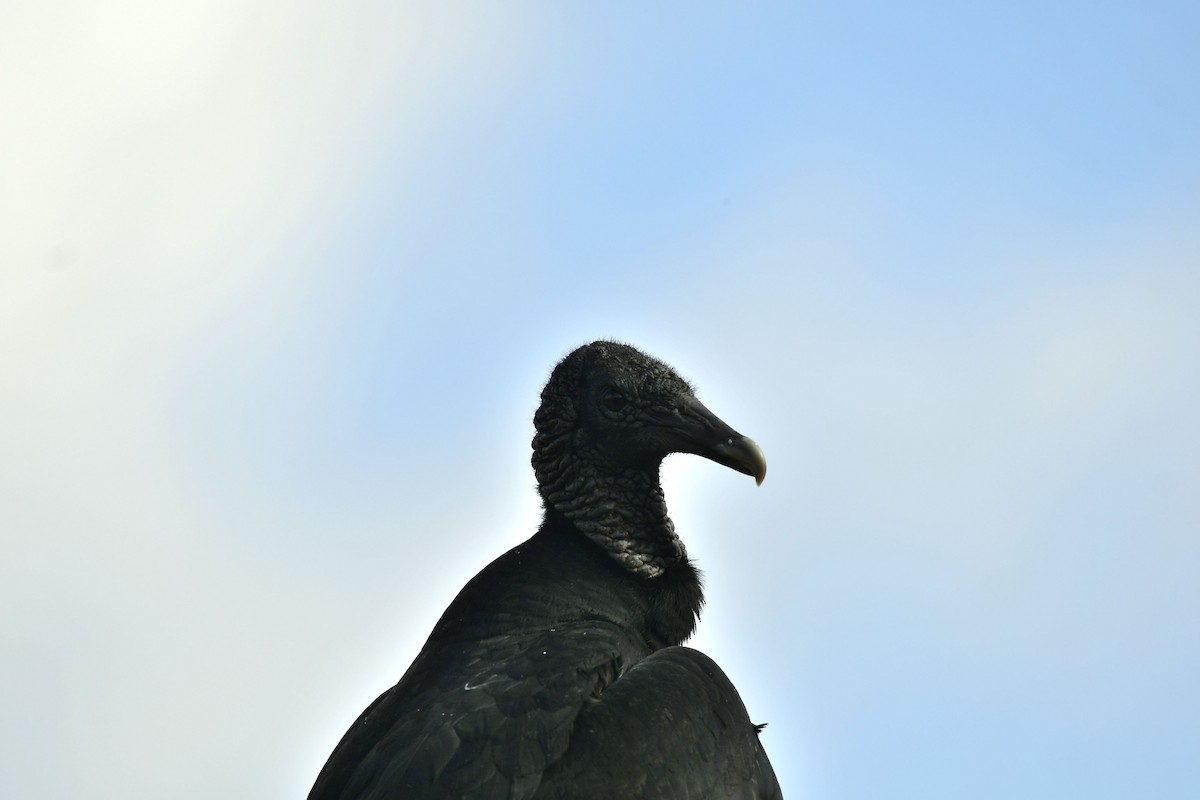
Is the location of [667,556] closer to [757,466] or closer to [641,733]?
[757,466]

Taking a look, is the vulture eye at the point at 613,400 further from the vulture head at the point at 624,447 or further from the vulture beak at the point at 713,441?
the vulture beak at the point at 713,441

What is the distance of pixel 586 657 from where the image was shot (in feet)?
16.2

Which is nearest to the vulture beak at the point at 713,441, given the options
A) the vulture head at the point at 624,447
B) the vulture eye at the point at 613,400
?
the vulture head at the point at 624,447

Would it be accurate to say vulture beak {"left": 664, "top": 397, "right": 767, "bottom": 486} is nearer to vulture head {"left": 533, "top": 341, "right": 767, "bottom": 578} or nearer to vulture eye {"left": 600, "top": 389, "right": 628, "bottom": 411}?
vulture head {"left": 533, "top": 341, "right": 767, "bottom": 578}

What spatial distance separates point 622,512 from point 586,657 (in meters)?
0.91

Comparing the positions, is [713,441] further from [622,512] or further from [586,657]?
[586,657]

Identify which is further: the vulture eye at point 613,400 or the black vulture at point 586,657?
the vulture eye at point 613,400

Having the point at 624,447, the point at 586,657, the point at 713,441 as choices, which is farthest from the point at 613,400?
the point at 586,657

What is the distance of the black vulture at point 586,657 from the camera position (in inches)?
179

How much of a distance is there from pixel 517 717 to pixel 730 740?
0.76 m

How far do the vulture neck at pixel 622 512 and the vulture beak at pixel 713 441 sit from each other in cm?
21

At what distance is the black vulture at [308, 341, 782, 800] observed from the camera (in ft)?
14.9

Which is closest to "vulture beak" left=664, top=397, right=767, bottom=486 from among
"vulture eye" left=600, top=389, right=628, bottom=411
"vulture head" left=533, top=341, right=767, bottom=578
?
"vulture head" left=533, top=341, right=767, bottom=578

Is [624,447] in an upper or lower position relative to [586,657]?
upper
